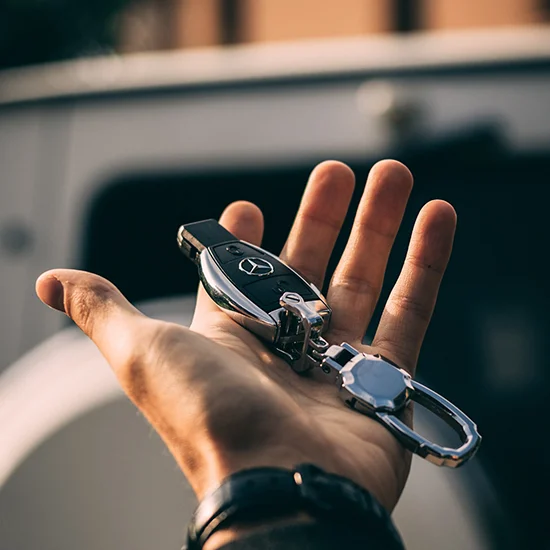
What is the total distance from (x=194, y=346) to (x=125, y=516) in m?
0.56

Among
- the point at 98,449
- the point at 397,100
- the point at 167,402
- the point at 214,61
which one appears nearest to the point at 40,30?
the point at 214,61

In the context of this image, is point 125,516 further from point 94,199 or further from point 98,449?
point 94,199

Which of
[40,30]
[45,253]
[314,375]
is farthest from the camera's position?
[40,30]

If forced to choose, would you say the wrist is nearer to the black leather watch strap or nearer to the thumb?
the black leather watch strap

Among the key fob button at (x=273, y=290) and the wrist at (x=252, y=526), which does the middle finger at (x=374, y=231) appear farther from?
the wrist at (x=252, y=526)

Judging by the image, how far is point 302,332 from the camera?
1.52 meters

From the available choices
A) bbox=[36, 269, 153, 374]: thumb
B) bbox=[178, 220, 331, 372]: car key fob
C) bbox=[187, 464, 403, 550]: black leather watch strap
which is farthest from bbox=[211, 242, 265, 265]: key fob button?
bbox=[187, 464, 403, 550]: black leather watch strap

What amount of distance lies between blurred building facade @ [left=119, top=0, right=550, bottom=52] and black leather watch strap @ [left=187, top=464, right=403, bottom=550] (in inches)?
85.7

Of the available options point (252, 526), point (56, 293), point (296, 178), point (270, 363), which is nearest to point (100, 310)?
point (56, 293)

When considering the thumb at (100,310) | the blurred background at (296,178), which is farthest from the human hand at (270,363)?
the blurred background at (296,178)

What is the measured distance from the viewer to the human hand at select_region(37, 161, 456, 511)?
1.25 metres

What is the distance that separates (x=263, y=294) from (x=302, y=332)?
0.11 metres

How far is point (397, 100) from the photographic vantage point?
7.29 ft

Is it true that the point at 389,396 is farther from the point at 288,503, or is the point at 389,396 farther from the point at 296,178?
the point at 296,178
